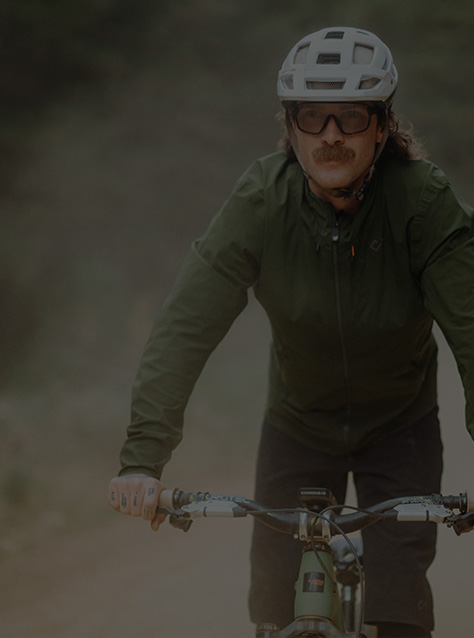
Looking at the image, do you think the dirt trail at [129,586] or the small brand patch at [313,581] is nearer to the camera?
the small brand patch at [313,581]

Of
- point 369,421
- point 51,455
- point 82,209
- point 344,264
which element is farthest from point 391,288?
point 82,209

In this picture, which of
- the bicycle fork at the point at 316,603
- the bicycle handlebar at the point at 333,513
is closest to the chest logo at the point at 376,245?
the bicycle handlebar at the point at 333,513

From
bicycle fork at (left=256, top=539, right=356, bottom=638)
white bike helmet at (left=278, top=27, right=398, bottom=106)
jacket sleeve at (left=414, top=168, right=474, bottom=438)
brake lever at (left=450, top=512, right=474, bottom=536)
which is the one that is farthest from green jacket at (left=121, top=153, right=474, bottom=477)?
bicycle fork at (left=256, top=539, right=356, bottom=638)

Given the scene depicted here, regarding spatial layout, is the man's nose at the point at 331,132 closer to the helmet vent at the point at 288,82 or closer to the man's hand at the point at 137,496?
the helmet vent at the point at 288,82

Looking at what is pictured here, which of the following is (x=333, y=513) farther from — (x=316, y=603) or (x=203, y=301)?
(x=203, y=301)

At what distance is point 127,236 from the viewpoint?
8453 millimetres

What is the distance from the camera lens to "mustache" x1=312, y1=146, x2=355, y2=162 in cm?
250

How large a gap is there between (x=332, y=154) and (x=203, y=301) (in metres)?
0.55

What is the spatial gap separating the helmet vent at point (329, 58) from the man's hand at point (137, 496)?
1.27 metres

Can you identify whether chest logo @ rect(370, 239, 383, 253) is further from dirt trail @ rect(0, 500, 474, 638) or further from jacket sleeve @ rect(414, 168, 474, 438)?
dirt trail @ rect(0, 500, 474, 638)

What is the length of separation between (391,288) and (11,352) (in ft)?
17.0

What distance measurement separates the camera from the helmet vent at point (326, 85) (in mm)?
2514

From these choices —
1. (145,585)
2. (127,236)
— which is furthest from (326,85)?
(127,236)

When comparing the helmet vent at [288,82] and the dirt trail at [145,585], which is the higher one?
the helmet vent at [288,82]
